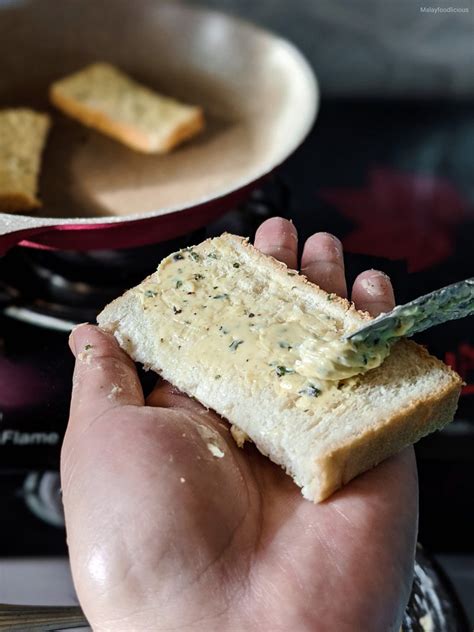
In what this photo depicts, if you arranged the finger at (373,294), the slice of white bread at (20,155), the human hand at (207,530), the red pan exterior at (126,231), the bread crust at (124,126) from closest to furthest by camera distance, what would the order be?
the human hand at (207,530), the finger at (373,294), the red pan exterior at (126,231), the slice of white bread at (20,155), the bread crust at (124,126)

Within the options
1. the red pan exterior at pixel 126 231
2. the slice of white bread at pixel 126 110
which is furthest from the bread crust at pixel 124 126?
the red pan exterior at pixel 126 231

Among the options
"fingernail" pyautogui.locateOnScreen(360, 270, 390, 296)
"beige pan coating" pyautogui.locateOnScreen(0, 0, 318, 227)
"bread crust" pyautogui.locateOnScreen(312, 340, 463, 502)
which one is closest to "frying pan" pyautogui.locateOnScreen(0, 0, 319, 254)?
"beige pan coating" pyautogui.locateOnScreen(0, 0, 318, 227)

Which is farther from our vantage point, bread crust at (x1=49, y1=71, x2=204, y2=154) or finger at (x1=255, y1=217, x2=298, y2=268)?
bread crust at (x1=49, y1=71, x2=204, y2=154)

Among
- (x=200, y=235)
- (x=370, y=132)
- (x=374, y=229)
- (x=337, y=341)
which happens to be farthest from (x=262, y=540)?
(x=370, y=132)

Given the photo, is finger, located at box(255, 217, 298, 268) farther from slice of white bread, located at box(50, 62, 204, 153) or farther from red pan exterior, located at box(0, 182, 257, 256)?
slice of white bread, located at box(50, 62, 204, 153)

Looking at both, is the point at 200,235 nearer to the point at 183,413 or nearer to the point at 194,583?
the point at 183,413

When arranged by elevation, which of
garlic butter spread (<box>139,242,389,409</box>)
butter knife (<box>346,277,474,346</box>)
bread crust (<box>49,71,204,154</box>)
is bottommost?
bread crust (<box>49,71,204,154</box>)

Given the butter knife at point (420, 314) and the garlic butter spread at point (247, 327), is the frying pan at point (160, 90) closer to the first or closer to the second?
the garlic butter spread at point (247, 327)
